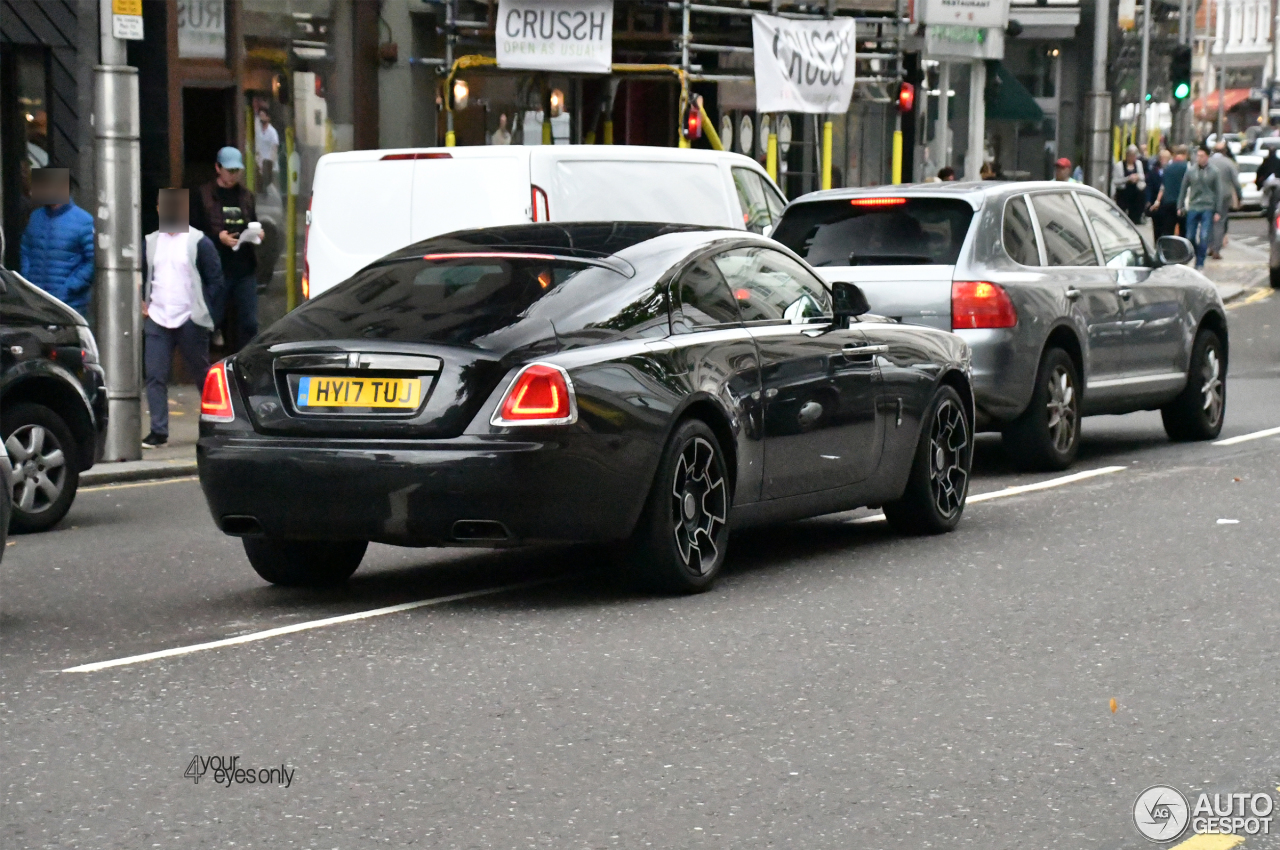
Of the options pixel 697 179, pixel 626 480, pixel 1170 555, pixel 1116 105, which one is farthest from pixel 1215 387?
pixel 1116 105

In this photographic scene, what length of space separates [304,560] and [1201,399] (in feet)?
24.7

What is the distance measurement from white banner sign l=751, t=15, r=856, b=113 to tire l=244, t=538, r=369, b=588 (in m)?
15.7

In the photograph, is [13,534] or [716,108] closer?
[13,534]

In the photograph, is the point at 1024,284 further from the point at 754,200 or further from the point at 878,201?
the point at 754,200

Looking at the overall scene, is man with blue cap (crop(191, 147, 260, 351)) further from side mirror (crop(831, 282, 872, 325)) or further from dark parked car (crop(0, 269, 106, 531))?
side mirror (crop(831, 282, 872, 325))

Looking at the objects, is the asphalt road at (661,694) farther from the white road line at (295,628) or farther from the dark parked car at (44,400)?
the dark parked car at (44,400)

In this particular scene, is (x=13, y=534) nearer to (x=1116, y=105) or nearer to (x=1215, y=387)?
(x=1215, y=387)

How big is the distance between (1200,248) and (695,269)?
26.3 meters

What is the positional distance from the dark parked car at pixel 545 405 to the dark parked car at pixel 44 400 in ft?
8.95

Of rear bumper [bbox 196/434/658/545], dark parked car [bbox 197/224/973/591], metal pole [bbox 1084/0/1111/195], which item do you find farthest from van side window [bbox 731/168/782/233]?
metal pole [bbox 1084/0/1111/195]

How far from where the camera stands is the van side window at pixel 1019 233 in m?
12.7

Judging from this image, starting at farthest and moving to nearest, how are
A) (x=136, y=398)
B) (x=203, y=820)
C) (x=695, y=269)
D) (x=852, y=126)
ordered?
(x=852, y=126) → (x=136, y=398) → (x=695, y=269) → (x=203, y=820)

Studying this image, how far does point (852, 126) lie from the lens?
3316cm

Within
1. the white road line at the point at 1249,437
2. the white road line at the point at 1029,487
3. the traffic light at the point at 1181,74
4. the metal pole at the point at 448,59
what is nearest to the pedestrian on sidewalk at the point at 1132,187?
the traffic light at the point at 1181,74
